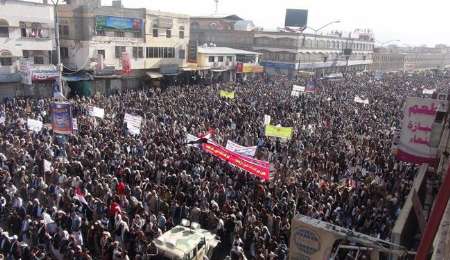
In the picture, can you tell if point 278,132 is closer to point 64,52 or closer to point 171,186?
point 171,186

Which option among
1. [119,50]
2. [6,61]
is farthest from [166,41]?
[6,61]

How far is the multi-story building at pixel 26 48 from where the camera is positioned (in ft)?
96.0

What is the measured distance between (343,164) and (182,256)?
36.0 feet

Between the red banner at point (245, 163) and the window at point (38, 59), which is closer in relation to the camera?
the red banner at point (245, 163)

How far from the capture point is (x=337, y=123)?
26344 millimetres

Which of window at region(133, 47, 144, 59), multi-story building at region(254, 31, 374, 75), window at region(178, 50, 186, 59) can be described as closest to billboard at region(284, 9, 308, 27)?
multi-story building at region(254, 31, 374, 75)

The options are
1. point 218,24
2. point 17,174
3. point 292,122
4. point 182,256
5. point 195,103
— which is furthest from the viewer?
point 218,24

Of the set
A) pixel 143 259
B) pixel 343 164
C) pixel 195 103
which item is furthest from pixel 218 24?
pixel 143 259

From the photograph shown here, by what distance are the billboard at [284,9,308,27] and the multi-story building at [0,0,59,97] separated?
43020 mm

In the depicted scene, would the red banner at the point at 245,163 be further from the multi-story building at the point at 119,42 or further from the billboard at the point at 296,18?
the billboard at the point at 296,18

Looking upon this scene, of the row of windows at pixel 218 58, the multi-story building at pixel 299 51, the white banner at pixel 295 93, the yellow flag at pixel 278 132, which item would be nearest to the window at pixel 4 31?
the yellow flag at pixel 278 132

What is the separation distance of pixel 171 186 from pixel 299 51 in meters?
51.0

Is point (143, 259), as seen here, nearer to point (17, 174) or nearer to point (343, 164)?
point (17, 174)

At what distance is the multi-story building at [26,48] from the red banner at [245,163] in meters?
20.9
